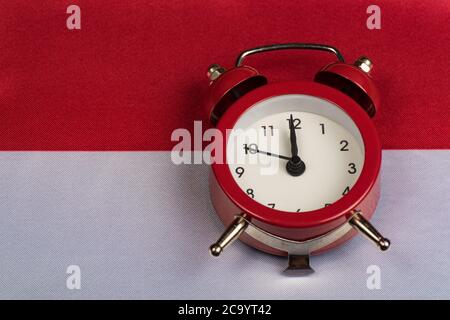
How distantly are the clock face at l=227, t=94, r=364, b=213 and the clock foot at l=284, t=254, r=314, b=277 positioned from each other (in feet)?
0.25

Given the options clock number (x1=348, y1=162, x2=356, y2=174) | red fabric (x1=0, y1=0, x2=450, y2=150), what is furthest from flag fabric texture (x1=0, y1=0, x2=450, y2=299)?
clock number (x1=348, y1=162, x2=356, y2=174)

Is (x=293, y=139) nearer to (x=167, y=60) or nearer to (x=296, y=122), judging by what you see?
(x=296, y=122)

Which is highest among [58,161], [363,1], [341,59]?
[363,1]

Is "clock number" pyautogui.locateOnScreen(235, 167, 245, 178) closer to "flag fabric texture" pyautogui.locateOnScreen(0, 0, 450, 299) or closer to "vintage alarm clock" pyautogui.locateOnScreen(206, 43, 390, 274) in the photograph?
"vintage alarm clock" pyautogui.locateOnScreen(206, 43, 390, 274)

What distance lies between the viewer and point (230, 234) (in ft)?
3.54

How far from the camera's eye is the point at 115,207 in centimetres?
122

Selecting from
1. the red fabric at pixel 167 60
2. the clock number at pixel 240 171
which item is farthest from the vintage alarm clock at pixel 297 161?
the red fabric at pixel 167 60

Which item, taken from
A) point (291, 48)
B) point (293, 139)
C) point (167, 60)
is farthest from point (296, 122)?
point (167, 60)

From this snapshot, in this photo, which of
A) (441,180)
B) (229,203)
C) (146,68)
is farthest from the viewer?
(146,68)

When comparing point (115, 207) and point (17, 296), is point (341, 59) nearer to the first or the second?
point (115, 207)

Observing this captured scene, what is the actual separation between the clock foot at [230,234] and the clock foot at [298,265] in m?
0.09

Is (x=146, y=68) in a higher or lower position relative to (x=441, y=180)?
higher
